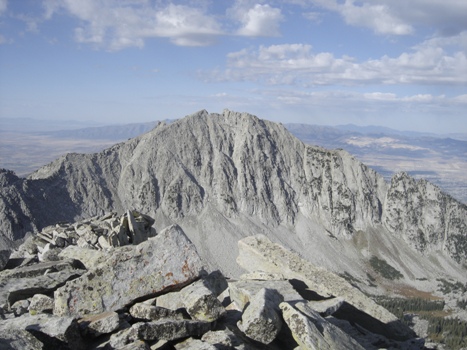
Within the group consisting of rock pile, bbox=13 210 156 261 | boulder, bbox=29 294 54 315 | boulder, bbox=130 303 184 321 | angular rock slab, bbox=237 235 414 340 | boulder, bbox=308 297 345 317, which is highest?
boulder, bbox=130 303 184 321

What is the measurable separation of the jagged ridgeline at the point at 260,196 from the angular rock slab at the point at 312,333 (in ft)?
387

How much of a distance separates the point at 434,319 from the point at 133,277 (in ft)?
364

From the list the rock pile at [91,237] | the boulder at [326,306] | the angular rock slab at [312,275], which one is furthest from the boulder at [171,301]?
the angular rock slab at [312,275]

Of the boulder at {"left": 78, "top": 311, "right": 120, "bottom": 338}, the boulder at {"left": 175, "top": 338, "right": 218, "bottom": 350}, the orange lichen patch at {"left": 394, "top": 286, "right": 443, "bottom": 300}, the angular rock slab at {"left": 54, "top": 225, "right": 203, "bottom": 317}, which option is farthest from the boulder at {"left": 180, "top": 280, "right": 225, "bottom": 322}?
the orange lichen patch at {"left": 394, "top": 286, "right": 443, "bottom": 300}

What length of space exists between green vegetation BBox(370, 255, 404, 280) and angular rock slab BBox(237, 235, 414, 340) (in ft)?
407

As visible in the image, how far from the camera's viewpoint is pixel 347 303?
25594 mm

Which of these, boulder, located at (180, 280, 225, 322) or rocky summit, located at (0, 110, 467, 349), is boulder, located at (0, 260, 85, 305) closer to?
boulder, located at (180, 280, 225, 322)

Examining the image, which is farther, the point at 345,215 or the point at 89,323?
the point at 345,215

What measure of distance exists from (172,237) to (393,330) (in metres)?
17.6

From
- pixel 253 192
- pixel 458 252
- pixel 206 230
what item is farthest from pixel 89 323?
pixel 458 252

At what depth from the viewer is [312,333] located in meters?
13.2

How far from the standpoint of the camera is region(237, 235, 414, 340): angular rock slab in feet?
85.9

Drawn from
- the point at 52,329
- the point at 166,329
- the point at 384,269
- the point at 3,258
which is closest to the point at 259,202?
the point at 384,269

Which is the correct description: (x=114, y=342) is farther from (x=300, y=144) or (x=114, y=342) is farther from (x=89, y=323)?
(x=300, y=144)
